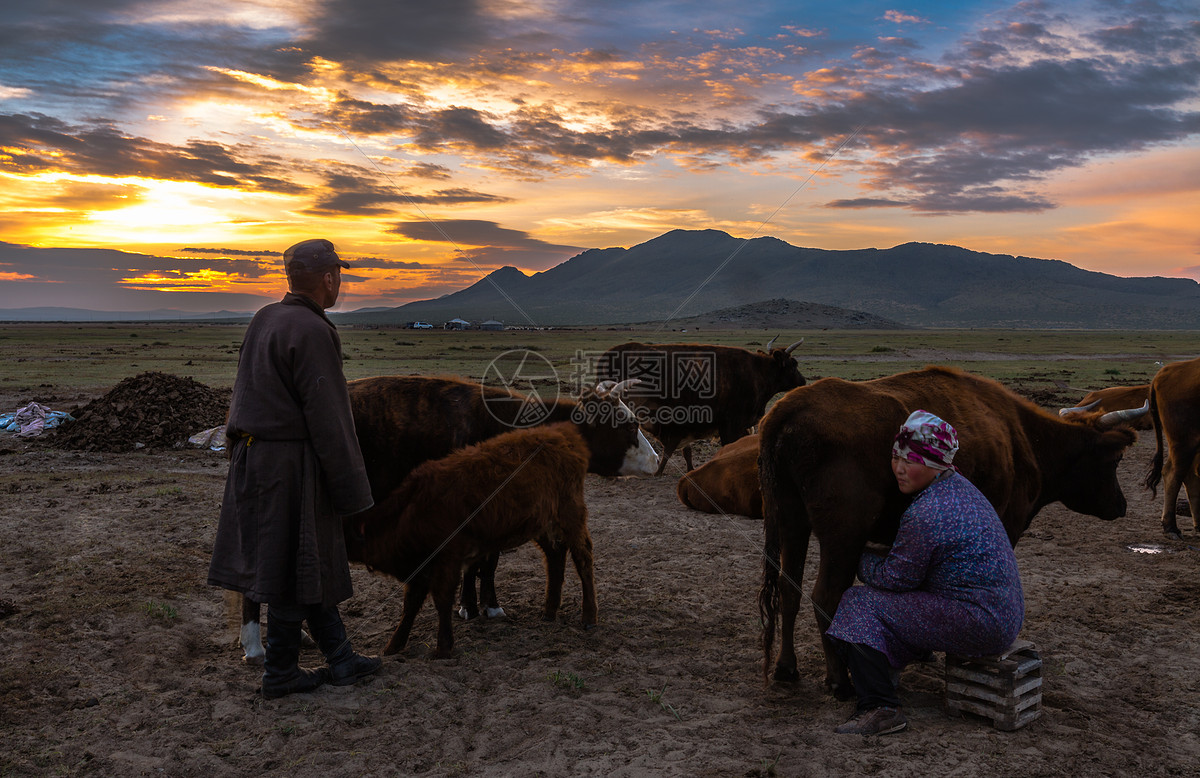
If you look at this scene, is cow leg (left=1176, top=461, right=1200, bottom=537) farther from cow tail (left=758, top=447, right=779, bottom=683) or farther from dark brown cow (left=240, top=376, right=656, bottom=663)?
dark brown cow (left=240, top=376, right=656, bottom=663)

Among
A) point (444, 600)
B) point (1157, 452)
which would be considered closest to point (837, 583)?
point (444, 600)

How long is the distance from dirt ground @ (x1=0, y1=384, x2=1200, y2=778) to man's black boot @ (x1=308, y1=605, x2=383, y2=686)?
0.12 m

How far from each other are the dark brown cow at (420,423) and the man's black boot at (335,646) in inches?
63.9

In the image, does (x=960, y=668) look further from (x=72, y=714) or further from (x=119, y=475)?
(x=119, y=475)

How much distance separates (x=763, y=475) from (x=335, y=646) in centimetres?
334

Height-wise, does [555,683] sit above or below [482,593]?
below

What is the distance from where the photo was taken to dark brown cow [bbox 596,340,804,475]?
A: 1429 cm

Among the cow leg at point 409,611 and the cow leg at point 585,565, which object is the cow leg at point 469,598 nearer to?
the cow leg at point 409,611

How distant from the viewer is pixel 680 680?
5.49 meters

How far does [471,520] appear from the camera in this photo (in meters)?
5.93

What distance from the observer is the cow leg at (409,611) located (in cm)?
594

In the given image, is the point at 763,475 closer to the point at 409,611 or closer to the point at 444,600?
the point at 444,600

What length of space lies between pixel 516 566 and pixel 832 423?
4.78 m

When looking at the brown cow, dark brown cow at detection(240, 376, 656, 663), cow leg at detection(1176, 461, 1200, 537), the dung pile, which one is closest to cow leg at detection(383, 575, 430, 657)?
the brown cow
